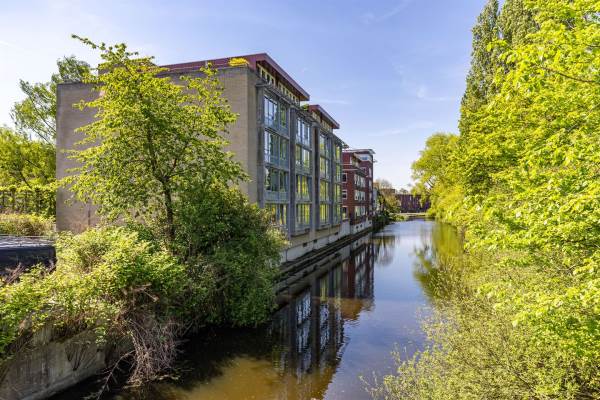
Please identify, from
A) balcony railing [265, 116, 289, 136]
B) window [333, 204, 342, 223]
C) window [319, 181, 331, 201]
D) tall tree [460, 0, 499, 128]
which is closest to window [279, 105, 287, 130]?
balcony railing [265, 116, 289, 136]

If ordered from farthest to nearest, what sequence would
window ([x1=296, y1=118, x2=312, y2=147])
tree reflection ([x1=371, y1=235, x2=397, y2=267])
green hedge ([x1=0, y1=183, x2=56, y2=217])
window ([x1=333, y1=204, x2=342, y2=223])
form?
window ([x1=333, y1=204, x2=342, y2=223])
tree reflection ([x1=371, y1=235, x2=397, y2=267])
window ([x1=296, y1=118, x2=312, y2=147])
green hedge ([x1=0, y1=183, x2=56, y2=217])

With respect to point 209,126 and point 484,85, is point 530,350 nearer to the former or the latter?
point 209,126

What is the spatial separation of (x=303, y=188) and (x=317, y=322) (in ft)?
66.0

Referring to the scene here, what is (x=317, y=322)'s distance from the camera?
19.4 m

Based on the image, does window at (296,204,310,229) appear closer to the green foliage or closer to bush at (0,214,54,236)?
bush at (0,214,54,236)

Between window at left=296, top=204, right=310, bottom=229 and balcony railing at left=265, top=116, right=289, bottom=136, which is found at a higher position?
balcony railing at left=265, top=116, right=289, bottom=136

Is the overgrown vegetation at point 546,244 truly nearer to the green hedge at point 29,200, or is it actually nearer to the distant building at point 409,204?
the green hedge at point 29,200

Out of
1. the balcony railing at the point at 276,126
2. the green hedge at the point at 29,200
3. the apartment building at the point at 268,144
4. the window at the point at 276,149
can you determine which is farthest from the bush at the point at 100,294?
the green hedge at the point at 29,200

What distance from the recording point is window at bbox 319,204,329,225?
1684 inches

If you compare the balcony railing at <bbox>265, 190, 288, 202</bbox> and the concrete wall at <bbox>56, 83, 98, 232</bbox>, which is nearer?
the concrete wall at <bbox>56, 83, 98, 232</bbox>

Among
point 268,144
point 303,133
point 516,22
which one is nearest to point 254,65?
point 268,144

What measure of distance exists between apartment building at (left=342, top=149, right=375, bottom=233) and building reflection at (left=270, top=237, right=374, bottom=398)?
29966 millimetres

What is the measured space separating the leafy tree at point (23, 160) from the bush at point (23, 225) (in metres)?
13.3

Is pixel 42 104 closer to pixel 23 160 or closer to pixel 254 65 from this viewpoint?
pixel 23 160
